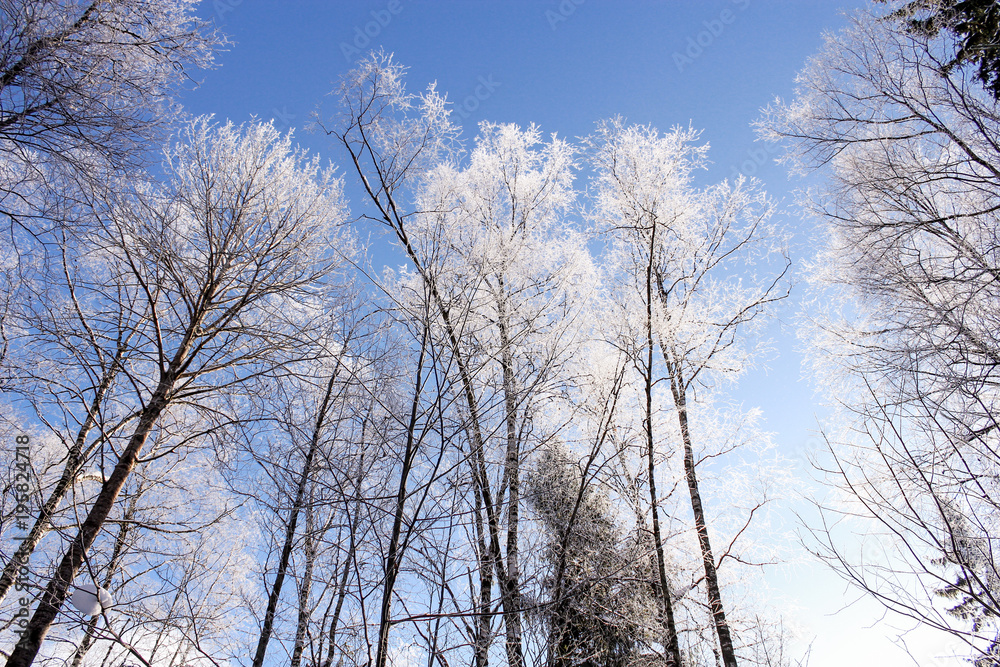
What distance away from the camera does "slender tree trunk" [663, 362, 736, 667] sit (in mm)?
4434

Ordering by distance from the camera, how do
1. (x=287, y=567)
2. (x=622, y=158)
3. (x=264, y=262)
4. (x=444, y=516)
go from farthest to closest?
(x=622, y=158) → (x=264, y=262) → (x=287, y=567) → (x=444, y=516)

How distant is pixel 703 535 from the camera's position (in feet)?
16.5

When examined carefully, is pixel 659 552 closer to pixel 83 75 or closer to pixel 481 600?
pixel 481 600

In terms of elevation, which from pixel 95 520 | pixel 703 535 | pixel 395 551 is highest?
pixel 703 535

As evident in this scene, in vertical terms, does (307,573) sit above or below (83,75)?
below

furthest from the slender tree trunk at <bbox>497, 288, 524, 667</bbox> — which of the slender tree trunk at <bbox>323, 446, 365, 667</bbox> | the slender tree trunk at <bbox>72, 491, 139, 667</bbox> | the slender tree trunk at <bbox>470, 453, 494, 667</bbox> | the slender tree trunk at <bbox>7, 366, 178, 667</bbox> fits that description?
the slender tree trunk at <bbox>72, 491, 139, 667</bbox>

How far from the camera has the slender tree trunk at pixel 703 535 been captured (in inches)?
175

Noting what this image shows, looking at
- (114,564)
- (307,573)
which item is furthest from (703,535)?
(114,564)

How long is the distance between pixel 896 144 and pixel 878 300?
215cm

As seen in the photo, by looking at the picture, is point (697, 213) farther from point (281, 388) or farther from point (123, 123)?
point (123, 123)

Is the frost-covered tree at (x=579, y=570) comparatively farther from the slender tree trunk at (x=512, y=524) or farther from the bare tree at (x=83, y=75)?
the bare tree at (x=83, y=75)

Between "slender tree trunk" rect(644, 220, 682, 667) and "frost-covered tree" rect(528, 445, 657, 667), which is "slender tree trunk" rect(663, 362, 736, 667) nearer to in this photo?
"slender tree trunk" rect(644, 220, 682, 667)

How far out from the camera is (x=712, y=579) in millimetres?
4582

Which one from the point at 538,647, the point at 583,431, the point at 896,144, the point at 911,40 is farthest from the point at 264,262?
the point at 896,144
